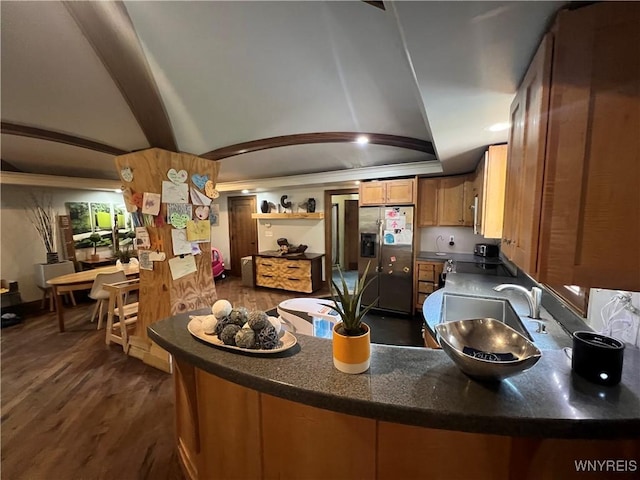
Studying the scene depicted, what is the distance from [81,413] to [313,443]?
91.4 inches

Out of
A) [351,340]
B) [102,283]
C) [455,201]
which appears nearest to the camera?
[351,340]

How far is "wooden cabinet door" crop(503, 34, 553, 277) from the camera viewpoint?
843mm

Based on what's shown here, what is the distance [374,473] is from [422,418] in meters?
0.32

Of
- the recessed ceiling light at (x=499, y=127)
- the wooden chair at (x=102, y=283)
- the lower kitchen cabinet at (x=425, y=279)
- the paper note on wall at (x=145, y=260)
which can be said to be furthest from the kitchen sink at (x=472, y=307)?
the wooden chair at (x=102, y=283)

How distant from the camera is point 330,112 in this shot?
90.6 inches

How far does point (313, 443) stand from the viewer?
0.92 m

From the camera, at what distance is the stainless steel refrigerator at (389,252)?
386 centimetres

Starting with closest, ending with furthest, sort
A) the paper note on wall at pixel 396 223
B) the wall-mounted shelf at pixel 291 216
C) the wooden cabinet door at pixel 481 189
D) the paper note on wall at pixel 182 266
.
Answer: the wooden cabinet door at pixel 481 189 < the paper note on wall at pixel 182 266 < the paper note on wall at pixel 396 223 < the wall-mounted shelf at pixel 291 216

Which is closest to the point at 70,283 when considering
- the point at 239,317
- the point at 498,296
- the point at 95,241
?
the point at 95,241

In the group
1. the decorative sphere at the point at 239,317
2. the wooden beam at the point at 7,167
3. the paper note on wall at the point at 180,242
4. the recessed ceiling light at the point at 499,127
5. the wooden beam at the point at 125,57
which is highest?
the wooden beam at the point at 125,57

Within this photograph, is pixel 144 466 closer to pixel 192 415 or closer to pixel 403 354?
pixel 192 415

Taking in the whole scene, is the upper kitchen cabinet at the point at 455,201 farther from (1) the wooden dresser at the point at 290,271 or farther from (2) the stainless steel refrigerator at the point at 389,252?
(1) the wooden dresser at the point at 290,271

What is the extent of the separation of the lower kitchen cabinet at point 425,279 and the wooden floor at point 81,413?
3.29 m

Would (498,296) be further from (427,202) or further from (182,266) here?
(182,266)
